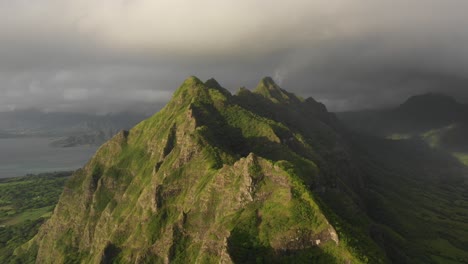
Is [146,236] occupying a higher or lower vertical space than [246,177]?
lower

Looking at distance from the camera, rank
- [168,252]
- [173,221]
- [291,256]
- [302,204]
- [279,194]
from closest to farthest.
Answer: [291,256] → [302,204] → [279,194] → [168,252] → [173,221]

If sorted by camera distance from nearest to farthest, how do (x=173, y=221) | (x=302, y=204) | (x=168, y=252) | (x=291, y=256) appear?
(x=291, y=256)
(x=302, y=204)
(x=168, y=252)
(x=173, y=221)

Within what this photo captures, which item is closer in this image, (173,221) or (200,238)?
(200,238)

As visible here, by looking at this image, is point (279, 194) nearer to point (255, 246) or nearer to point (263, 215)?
point (263, 215)

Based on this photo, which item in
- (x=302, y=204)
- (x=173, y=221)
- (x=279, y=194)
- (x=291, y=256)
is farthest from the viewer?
(x=173, y=221)

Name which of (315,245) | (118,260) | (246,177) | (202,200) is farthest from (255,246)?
(118,260)

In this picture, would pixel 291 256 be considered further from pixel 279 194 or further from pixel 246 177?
pixel 246 177

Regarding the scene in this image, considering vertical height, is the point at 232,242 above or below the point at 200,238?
above

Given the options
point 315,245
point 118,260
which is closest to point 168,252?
point 118,260

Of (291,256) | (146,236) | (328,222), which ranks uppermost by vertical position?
(328,222)
